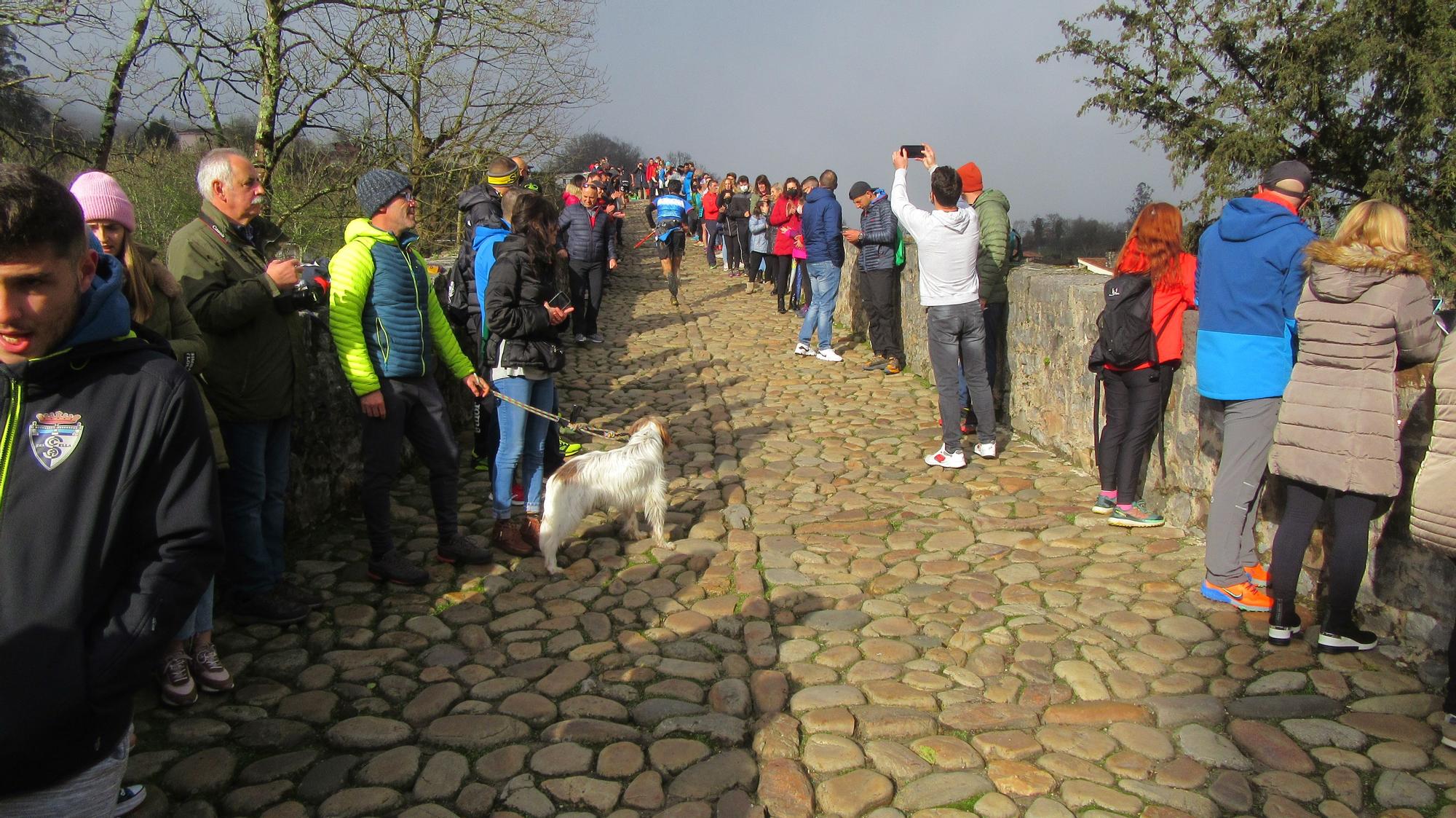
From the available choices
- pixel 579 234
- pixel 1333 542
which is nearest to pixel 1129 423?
pixel 1333 542

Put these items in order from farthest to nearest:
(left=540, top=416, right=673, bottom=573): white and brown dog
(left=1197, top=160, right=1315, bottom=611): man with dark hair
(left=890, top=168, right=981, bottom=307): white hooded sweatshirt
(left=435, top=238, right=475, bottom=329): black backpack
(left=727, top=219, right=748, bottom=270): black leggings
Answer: (left=727, top=219, right=748, bottom=270): black leggings
(left=435, top=238, right=475, bottom=329): black backpack
(left=890, top=168, right=981, bottom=307): white hooded sweatshirt
(left=540, top=416, right=673, bottom=573): white and brown dog
(left=1197, top=160, right=1315, bottom=611): man with dark hair

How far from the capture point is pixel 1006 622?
15.1ft

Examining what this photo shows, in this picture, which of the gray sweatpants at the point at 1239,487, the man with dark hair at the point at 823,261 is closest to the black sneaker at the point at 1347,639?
the gray sweatpants at the point at 1239,487

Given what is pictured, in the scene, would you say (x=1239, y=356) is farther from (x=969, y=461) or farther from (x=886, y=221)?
(x=886, y=221)

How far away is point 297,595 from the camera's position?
4.62m

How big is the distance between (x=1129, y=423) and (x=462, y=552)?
3.93m

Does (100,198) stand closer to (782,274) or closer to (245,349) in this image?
(245,349)

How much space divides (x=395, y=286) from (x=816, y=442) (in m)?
4.01

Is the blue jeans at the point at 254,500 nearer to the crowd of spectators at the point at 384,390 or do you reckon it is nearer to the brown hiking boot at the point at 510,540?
the crowd of spectators at the point at 384,390

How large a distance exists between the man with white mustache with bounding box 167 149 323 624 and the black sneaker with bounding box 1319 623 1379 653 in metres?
4.59

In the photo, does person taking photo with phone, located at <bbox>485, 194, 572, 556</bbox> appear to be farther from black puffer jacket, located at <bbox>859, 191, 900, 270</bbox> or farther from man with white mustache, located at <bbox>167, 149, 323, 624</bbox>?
black puffer jacket, located at <bbox>859, 191, 900, 270</bbox>

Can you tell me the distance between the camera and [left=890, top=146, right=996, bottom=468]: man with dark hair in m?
6.93

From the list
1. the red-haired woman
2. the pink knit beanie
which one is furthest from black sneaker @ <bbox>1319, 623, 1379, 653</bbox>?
the pink knit beanie

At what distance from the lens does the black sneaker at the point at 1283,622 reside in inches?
167
